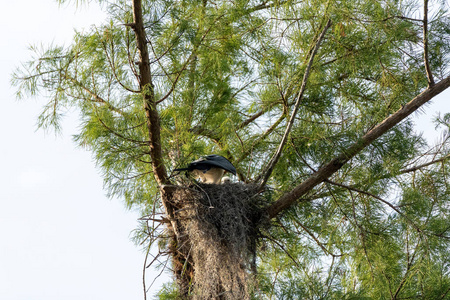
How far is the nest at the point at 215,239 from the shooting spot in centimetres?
380

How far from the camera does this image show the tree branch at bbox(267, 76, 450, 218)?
4.13 meters

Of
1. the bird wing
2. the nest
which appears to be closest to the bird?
the bird wing

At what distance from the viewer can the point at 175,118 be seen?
390 centimetres

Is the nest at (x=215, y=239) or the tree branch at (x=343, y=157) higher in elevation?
the tree branch at (x=343, y=157)

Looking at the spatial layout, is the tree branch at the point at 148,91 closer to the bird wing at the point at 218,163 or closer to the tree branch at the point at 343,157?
the bird wing at the point at 218,163

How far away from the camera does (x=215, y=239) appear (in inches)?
151

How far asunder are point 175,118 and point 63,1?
97 centimetres

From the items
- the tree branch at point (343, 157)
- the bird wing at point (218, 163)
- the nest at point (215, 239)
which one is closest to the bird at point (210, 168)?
the bird wing at point (218, 163)

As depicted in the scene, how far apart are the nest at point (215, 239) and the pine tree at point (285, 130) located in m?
0.01

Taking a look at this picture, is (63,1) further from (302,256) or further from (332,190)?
(302,256)

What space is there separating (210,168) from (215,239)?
19.8 inches

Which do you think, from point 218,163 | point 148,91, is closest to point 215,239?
point 218,163

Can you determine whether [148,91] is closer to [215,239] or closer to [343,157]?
[215,239]

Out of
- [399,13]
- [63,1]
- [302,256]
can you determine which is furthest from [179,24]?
[302,256]
